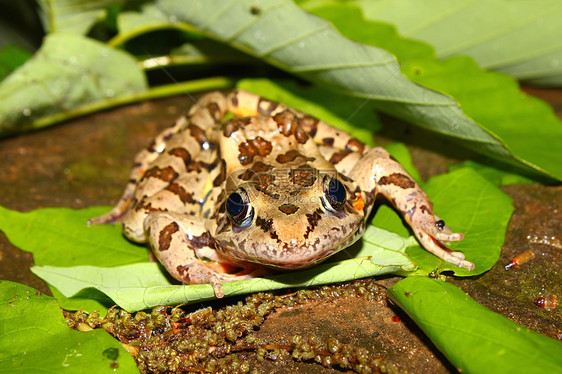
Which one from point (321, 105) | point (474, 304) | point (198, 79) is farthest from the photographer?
point (198, 79)

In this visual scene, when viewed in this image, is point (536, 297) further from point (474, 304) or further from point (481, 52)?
point (481, 52)

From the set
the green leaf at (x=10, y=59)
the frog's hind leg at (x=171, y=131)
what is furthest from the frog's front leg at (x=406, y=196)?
the green leaf at (x=10, y=59)

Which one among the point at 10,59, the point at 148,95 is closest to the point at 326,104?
the point at 148,95

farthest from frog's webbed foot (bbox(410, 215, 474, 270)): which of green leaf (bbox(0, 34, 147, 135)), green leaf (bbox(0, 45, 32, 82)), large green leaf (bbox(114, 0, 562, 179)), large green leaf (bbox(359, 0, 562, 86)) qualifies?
green leaf (bbox(0, 45, 32, 82))

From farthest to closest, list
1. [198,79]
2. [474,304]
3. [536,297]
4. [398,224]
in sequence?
[198,79] < [398,224] < [536,297] < [474,304]

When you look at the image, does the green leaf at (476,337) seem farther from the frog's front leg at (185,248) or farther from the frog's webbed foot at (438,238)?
the frog's front leg at (185,248)

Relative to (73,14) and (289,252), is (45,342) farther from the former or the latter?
(73,14)

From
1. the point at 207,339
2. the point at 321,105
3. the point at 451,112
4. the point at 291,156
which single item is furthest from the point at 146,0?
the point at 207,339
